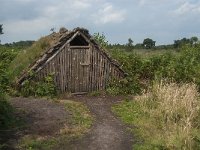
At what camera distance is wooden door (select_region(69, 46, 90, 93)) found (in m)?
21.5

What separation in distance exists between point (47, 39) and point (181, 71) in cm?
694

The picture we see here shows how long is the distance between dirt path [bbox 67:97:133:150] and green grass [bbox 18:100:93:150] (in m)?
0.28

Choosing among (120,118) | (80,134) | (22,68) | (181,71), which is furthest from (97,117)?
(181,71)

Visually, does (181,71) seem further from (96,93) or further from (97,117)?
(97,117)

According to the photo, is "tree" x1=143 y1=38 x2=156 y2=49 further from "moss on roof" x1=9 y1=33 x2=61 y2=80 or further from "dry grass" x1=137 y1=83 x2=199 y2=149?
"dry grass" x1=137 y1=83 x2=199 y2=149

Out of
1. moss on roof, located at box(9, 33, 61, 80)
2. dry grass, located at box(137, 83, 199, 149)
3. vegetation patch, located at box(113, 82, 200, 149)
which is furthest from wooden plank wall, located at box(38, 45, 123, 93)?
dry grass, located at box(137, 83, 199, 149)

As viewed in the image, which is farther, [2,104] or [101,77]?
[101,77]

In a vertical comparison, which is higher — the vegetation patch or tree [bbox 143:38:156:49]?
tree [bbox 143:38:156:49]

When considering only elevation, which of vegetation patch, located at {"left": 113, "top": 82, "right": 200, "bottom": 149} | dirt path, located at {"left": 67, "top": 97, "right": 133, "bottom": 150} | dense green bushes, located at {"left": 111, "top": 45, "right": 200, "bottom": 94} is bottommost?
dirt path, located at {"left": 67, "top": 97, "right": 133, "bottom": 150}

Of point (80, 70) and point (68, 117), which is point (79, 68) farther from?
point (68, 117)

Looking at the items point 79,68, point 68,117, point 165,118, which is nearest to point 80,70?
point 79,68

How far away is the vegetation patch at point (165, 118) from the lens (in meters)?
11.9

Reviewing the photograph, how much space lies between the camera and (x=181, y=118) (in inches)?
562

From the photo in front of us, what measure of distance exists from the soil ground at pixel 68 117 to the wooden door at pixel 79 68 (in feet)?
6.50
